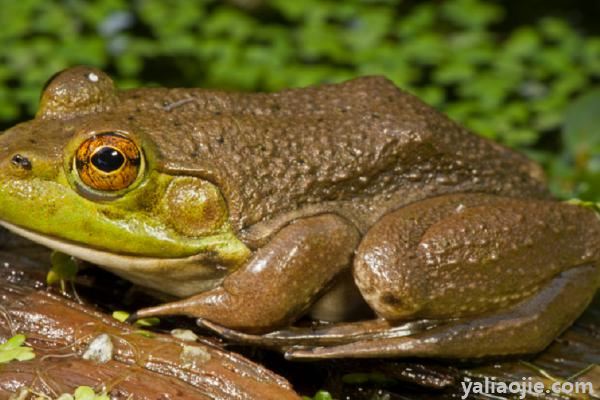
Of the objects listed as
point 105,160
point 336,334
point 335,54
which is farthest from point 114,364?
point 335,54

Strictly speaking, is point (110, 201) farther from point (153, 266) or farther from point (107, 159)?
point (153, 266)

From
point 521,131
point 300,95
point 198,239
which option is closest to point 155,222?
point 198,239

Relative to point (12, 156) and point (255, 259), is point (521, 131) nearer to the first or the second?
point (255, 259)

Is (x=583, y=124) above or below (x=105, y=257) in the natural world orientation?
above

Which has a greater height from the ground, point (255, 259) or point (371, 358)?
point (255, 259)

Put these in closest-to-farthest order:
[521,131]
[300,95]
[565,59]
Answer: [300,95]
[521,131]
[565,59]

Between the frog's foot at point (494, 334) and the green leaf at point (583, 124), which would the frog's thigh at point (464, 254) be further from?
the green leaf at point (583, 124)
